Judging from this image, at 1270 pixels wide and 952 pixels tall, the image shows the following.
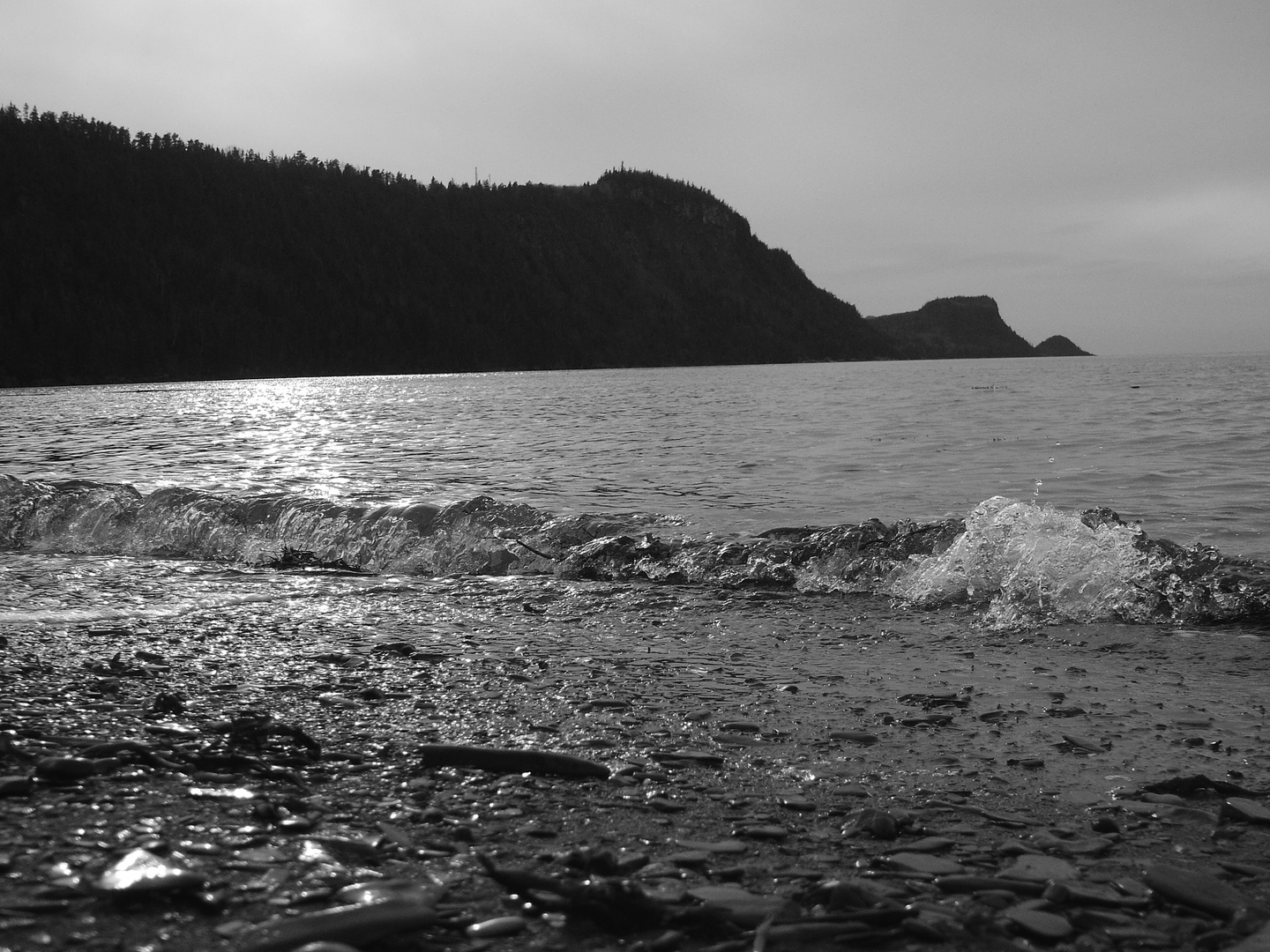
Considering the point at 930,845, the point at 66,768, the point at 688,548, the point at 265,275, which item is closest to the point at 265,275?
the point at 265,275

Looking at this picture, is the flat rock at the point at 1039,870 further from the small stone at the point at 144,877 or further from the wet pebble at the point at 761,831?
the small stone at the point at 144,877

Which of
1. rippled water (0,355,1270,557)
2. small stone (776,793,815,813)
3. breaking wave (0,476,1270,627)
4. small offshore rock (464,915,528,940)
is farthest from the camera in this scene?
rippled water (0,355,1270,557)

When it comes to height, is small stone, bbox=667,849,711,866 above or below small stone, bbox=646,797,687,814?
above

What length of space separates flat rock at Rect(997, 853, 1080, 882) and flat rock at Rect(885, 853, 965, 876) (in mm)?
119

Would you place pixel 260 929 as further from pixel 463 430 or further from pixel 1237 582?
pixel 463 430

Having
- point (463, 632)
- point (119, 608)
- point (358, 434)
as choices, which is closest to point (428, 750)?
point (463, 632)

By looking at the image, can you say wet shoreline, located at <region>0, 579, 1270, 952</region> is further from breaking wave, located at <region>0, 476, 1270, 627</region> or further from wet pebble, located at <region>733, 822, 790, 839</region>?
breaking wave, located at <region>0, 476, 1270, 627</region>

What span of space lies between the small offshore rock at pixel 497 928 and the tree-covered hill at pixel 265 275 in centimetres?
11555

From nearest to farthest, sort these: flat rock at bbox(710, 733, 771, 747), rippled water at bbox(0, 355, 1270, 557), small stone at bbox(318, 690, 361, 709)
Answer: flat rock at bbox(710, 733, 771, 747) < small stone at bbox(318, 690, 361, 709) < rippled water at bbox(0, 355, 1270, 557)

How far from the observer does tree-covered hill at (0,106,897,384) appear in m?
112

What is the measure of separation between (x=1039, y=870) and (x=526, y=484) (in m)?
11.9

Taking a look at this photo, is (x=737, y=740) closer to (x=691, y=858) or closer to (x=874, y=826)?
(x=874, y=826)

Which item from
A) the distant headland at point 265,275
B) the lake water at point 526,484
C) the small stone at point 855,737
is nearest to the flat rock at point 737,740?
the small stone at point 855,737

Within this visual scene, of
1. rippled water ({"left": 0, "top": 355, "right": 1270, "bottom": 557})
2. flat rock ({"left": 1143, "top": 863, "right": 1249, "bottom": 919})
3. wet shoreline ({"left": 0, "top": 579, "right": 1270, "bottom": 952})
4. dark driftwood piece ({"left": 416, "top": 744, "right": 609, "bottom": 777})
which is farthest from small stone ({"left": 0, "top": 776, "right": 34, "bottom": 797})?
rippled water ({"left": 0, "top": 355, "right": 1270, "bottom": 557})
